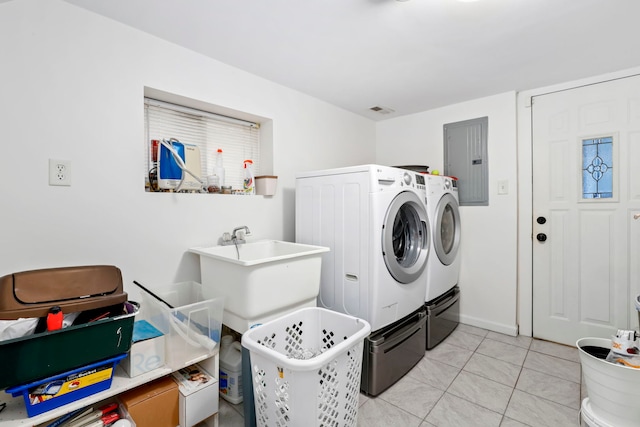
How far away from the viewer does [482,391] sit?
182 cm

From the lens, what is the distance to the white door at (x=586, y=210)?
216cm

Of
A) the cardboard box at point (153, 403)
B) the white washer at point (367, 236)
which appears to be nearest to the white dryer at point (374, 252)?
the white washer at point (367, 236)

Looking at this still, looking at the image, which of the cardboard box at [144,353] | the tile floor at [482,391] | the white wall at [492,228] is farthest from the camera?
the white wall at [492,228]

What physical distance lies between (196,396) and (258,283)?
0.57 meters

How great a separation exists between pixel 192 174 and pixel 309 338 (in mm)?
1174

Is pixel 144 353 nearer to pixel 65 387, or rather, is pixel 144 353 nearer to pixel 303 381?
pixel 65 387

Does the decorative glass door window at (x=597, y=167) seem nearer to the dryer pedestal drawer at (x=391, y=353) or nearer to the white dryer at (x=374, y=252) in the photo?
the white dryer at (x=374, y=252)

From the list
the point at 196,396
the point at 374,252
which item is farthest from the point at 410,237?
the point at 196,396

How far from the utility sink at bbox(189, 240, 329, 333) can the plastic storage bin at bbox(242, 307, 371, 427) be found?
0.12 m

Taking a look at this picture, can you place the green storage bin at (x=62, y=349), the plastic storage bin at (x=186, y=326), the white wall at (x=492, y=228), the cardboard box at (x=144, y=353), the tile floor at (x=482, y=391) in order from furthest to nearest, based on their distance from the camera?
the white wall at (x=492, y=228), the tile floor at (x=482, y=391), the plastic storage bin at (x=186, y=326), the cardboard box at (x=144, y=353), the green storage bin at (x=62, y=349)

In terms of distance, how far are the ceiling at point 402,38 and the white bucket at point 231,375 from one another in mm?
1815

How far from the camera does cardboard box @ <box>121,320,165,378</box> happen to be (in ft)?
4.09

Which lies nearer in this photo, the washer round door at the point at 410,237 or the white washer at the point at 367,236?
the white washer at the point at 367,236

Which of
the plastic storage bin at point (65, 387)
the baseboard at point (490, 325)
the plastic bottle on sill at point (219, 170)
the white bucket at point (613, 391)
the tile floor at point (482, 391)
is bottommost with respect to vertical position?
the tile floor at point (482, 391)
